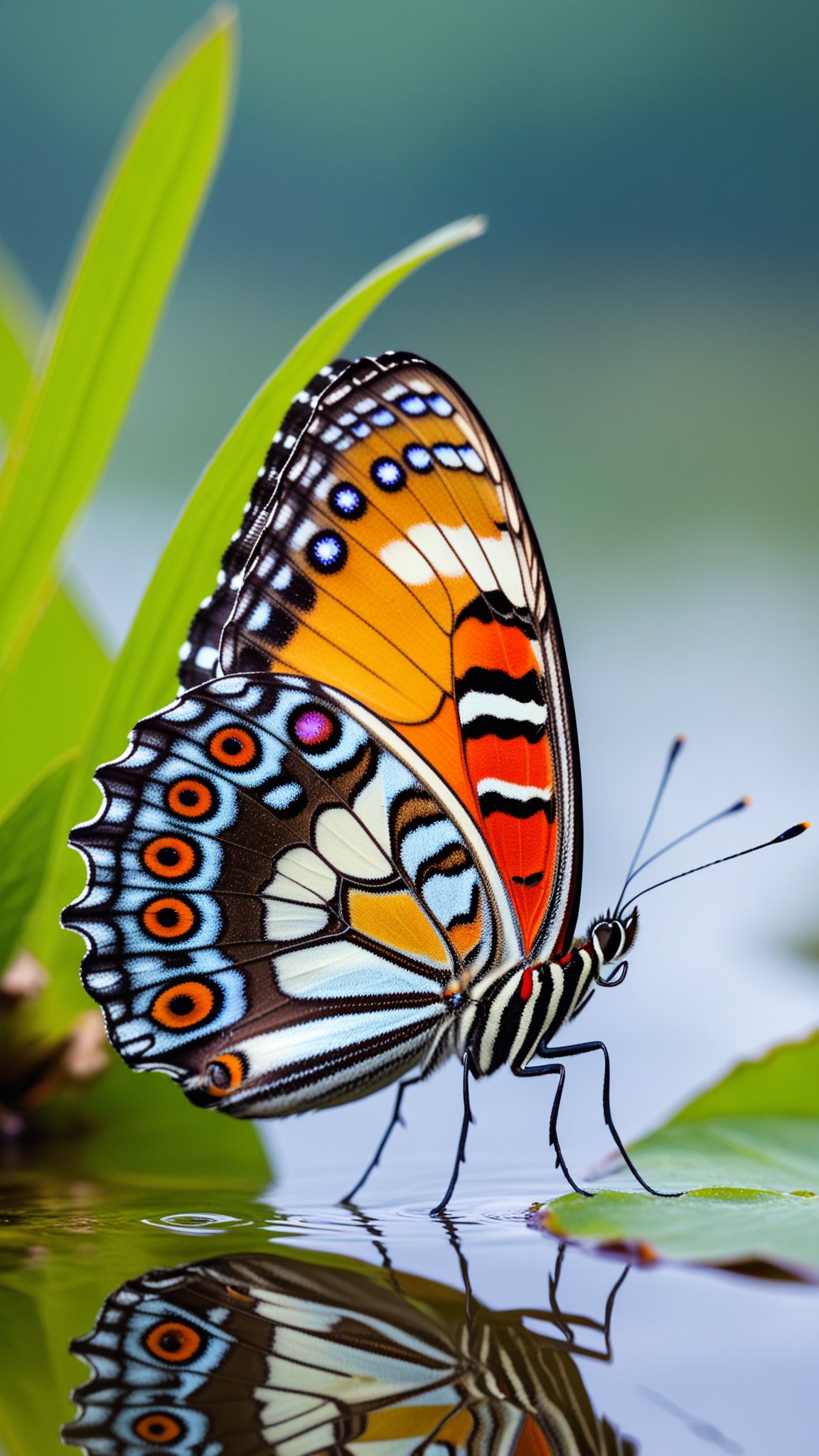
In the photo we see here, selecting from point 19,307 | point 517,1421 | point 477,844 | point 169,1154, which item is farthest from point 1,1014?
point 19,307

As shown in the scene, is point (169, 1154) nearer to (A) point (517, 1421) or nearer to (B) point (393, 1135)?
(B) point (393, 1135)

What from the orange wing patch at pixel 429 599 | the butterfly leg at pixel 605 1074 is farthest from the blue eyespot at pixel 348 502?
the butterfly leg at pixel 605 1074

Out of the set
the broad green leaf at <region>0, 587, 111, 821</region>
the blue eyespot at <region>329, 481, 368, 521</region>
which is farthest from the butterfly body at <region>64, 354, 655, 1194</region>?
the broad green leaf at <region>0, 587, 111, 821</region>

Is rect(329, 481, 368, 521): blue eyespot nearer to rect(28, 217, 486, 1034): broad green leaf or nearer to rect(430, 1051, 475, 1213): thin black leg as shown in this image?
rect(28, 217, 486, 1034): broad green leaf

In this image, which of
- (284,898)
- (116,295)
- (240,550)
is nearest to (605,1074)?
(284,898)

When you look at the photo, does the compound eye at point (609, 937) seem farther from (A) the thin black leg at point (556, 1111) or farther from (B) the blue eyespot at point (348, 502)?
(B) the blue eyespot at point (348, 502)
